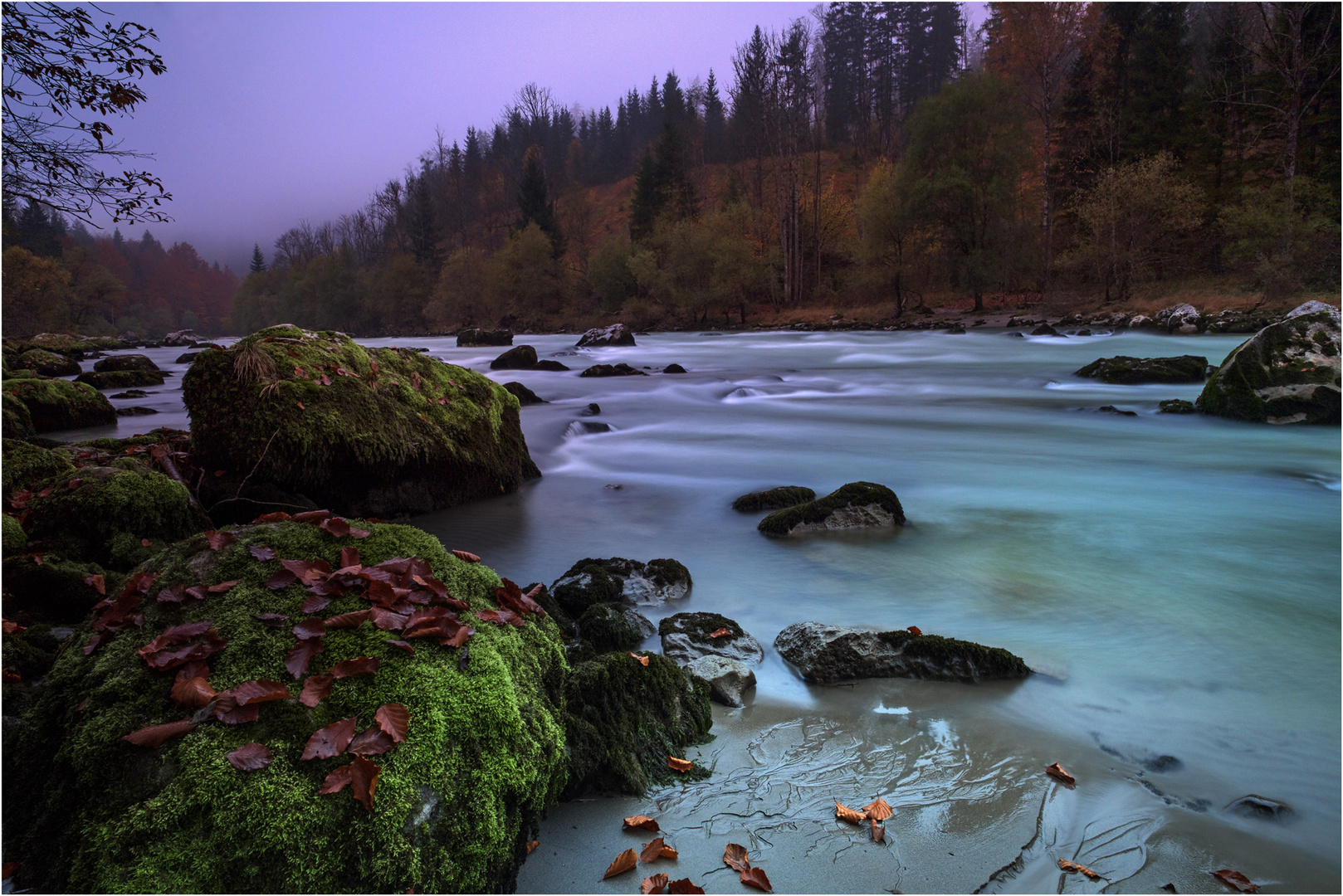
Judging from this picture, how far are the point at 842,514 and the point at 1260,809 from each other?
3742mm

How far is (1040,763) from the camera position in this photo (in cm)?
303

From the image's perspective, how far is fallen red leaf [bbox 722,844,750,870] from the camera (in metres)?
2.34

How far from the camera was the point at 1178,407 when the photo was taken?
11656mm

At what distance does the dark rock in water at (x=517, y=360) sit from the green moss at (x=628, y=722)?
17.7 meters

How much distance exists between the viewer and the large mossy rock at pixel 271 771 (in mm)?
1776

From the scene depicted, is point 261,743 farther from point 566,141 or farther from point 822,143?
point 566,141

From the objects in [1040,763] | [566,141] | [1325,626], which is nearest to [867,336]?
[1325,626]

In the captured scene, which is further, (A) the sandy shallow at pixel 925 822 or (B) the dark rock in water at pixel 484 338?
(B) the dark rock in water at pixel 484 338

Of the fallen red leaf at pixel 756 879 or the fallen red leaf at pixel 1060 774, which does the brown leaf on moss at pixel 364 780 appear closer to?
the fallen red leaf at pixel 756 879

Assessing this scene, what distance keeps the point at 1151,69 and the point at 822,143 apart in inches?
1691

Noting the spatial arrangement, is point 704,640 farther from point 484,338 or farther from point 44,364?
point 484,338

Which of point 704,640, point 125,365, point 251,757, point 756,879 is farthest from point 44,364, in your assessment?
point 756,879

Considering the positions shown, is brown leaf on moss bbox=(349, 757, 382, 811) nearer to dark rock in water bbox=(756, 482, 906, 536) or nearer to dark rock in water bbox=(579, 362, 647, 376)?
dark rock in water bbox=(756, 482, 906, 536)

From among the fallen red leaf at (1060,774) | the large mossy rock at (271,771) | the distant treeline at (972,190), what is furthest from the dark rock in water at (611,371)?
the distant treeline at (972,190)
